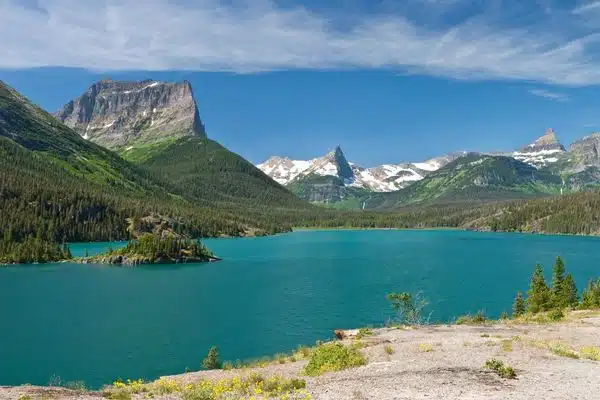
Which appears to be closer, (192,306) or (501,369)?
(501,369)

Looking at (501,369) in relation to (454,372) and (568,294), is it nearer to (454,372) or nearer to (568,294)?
(454,372)

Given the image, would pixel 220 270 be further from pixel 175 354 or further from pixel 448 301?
pixel 175 354

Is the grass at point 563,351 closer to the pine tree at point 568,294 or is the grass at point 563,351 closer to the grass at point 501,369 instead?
the grass at point 501,369

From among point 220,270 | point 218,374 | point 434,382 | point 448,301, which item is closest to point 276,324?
point 448,301

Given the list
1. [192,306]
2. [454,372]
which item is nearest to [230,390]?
[454,372]

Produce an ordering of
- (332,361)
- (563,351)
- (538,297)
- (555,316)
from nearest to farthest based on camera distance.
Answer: (332,361), (563,351), (555,316), (538,297)

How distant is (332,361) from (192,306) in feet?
269

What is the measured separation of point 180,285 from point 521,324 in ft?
341

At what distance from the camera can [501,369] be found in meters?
33.3

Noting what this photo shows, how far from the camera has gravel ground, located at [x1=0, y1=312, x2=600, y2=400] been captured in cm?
2925

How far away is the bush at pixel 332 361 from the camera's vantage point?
37650mm

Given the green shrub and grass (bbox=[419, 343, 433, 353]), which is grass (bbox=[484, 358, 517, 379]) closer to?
grass (bbox=[419, 343, 433, 353])

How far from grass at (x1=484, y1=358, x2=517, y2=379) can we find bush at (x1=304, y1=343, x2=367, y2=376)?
29.8ft

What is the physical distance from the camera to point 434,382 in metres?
31.7
